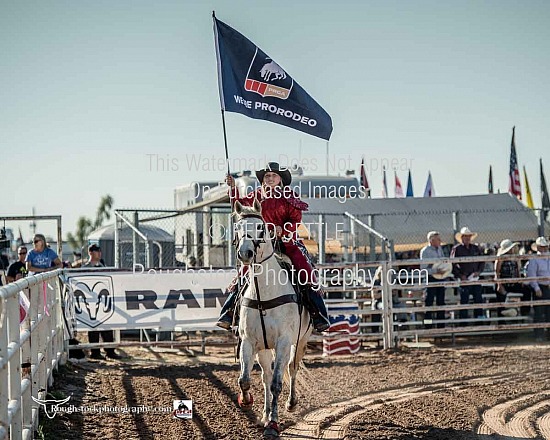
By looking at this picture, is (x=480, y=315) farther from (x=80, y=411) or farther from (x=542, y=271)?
(x=80, y=411)

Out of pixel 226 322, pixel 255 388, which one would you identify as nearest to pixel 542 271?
pixel 255 388

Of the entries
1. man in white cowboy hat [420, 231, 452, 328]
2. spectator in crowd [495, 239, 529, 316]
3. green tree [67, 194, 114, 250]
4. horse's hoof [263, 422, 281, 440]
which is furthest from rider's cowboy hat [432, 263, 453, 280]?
green tree [67, 194, 114, 250]

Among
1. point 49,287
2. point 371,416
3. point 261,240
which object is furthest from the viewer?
point 49,287

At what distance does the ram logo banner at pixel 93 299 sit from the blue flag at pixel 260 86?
4967mm

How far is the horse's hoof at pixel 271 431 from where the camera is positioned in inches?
298

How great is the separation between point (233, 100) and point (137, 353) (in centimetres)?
652

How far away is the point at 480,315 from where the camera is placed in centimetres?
1659

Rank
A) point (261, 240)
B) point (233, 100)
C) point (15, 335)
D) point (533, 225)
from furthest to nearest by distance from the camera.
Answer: point (533, 225)
point (233, 100)
point (261, 240)
point (15, 335)

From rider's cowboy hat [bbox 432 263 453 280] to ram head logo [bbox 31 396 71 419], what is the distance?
8355 millimetres

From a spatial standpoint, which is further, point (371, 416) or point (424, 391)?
point (424, 391)

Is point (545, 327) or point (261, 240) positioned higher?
point (261, 240)

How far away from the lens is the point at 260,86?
10203 mm

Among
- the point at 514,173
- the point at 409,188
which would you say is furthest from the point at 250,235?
the point at 409,188

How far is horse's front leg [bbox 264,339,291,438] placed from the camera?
300 inches
